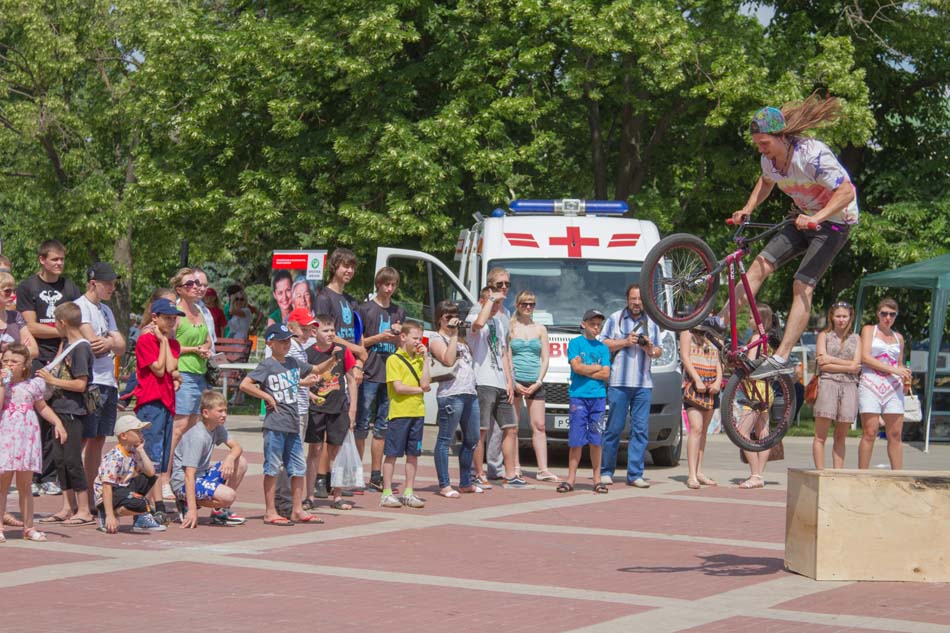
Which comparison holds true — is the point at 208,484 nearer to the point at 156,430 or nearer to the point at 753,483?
the point at 156,430

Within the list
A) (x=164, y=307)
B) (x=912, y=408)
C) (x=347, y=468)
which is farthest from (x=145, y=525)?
(x=912, y=408)

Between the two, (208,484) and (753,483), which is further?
(753,483)

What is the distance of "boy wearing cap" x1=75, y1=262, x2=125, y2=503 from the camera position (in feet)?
35.0

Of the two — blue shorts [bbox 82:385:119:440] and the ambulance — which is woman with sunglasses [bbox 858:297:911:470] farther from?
blue shorts [bbox 82:385:119:440]

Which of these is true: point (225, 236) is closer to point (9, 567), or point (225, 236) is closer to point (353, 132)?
point (353, 132)

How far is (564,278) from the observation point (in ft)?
51.7

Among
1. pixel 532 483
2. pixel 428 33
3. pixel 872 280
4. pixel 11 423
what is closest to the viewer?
pixel 11 423

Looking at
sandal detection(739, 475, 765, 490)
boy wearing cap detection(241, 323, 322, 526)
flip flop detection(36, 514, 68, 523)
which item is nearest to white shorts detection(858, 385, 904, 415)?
sandal detection(739, 475, 765, 490)

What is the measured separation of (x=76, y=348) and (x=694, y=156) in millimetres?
17413

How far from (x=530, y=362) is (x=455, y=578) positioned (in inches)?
240

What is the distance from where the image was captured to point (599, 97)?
23906mm

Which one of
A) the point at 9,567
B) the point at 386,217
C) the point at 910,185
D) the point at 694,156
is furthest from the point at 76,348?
the point at 910,185

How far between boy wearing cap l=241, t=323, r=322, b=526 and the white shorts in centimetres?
590

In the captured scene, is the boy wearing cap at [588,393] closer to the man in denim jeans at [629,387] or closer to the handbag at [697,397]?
the man in denim jeans at [629,387]
